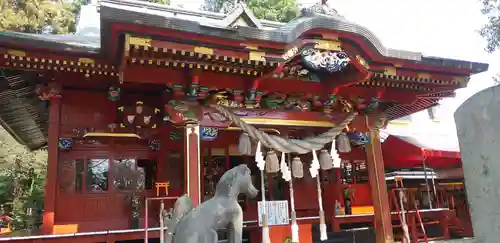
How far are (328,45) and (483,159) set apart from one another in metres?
5.54

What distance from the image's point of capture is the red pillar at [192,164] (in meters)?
6.67

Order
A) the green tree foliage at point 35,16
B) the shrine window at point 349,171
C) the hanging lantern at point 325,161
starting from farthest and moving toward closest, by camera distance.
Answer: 1. the green tree foliage at point 35,16
2. the shrine window at point 349,171
3. the hanging lantern at point 325,161

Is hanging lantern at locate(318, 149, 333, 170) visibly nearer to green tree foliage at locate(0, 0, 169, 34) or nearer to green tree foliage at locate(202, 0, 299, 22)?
green tree foliage at locate(0, 0, 169, 34)

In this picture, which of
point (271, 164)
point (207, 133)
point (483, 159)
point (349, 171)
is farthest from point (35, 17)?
point (483, 159)

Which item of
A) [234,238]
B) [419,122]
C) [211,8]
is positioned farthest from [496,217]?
[211,8]

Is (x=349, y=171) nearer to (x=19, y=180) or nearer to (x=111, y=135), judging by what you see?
(x=111, y=135)

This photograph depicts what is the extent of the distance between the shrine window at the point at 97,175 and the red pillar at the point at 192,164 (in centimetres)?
227

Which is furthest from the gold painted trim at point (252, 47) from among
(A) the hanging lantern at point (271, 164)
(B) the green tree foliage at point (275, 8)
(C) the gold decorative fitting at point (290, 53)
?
(B) the green tree foliage at point (275, 8)

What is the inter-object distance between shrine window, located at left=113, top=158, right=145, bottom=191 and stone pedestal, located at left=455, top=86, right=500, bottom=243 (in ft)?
24.5

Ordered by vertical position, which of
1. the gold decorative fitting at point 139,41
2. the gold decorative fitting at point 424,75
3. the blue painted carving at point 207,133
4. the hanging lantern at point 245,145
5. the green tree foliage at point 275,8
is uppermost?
the green tree foliage at point 275,8

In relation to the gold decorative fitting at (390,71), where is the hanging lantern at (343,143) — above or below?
below

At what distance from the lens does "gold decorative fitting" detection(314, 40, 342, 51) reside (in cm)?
698

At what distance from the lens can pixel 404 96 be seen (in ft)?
28.4

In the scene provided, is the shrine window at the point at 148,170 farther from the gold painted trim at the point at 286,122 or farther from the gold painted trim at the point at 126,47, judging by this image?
the gold painted trim at the point at 126,47
